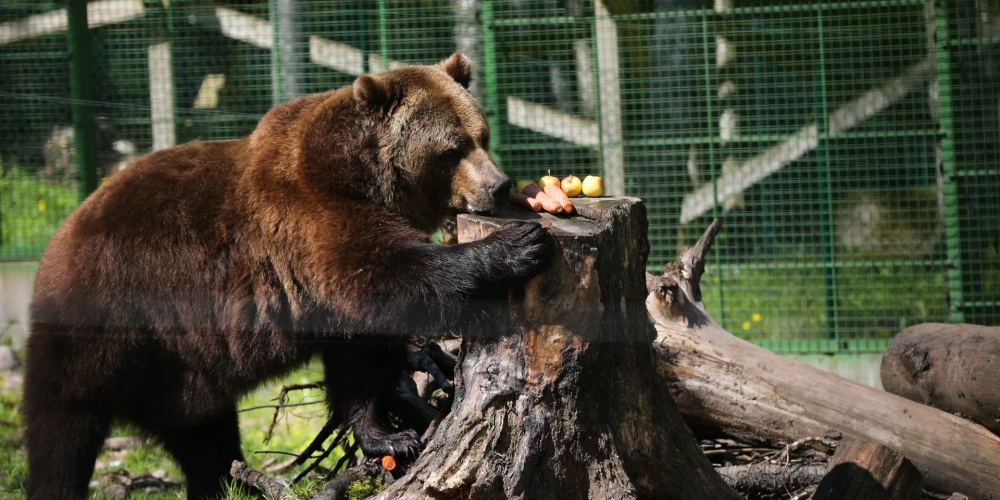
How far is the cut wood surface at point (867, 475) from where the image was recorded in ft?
13.9

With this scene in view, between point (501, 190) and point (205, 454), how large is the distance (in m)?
2.40

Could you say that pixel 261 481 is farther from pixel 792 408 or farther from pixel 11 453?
pixel 11 453

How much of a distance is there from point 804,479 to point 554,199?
2.07 metres

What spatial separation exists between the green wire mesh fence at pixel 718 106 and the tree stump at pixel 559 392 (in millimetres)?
4471

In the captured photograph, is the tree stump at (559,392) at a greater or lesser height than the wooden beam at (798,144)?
lesser

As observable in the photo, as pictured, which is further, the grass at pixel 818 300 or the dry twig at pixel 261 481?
the grass at pixel 818 300

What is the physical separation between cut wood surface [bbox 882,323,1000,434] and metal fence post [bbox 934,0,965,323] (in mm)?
2055

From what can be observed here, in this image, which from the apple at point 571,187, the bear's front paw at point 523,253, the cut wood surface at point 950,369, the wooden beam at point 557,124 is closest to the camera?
the bear's front paw at point 523,253

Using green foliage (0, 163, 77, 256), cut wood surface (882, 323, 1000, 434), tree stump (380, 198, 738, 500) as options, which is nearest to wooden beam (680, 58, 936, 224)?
cut wood surface (882, 323, 1000, 434)

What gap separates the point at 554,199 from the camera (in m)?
4.21

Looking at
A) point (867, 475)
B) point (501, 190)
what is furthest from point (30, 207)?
point (867, 475)

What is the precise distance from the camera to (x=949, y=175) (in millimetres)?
7773

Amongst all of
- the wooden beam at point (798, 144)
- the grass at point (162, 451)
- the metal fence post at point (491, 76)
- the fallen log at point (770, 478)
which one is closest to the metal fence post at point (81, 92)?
the grass at point (162, 451)

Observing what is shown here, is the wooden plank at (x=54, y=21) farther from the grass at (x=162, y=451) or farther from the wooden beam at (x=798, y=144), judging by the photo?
the wooden beam at (x=798, y=144)
